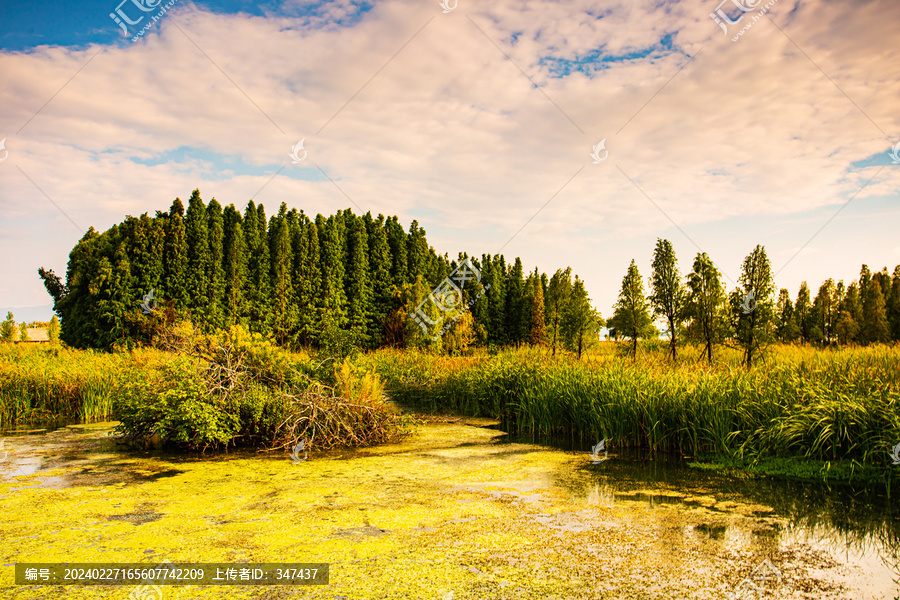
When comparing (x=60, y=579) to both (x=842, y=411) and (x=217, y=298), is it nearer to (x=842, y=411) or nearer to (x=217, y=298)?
(x=842, y=411)

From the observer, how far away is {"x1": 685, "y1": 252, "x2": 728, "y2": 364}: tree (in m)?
12.1

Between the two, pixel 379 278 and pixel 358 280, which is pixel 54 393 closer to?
pixel 358 280

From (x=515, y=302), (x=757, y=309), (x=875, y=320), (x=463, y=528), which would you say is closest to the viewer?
(x=463, y=528)

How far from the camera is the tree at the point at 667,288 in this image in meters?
13.5

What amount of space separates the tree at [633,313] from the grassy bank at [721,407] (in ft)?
12.3

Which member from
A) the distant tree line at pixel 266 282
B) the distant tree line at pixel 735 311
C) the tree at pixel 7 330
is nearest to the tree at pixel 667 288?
the distant tree line at pixel 735 311

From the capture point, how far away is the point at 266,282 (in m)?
24.2

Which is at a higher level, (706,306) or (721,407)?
(706,306)

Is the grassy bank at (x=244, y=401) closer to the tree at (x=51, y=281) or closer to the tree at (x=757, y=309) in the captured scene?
the tree at (x=757, y=309)

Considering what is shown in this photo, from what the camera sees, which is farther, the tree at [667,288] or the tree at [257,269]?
the tree at [257,269]

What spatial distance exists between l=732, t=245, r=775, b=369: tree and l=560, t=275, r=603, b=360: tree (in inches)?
391

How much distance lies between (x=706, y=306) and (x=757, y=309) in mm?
1344

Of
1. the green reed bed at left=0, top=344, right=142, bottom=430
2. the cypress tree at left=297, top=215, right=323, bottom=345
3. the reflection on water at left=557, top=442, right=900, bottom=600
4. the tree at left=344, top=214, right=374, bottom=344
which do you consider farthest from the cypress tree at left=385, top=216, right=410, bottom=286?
the reflection on water at left=557, top=442, right=900, bottom=600

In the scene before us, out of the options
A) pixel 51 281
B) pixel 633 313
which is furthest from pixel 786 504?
pixel 51 281
